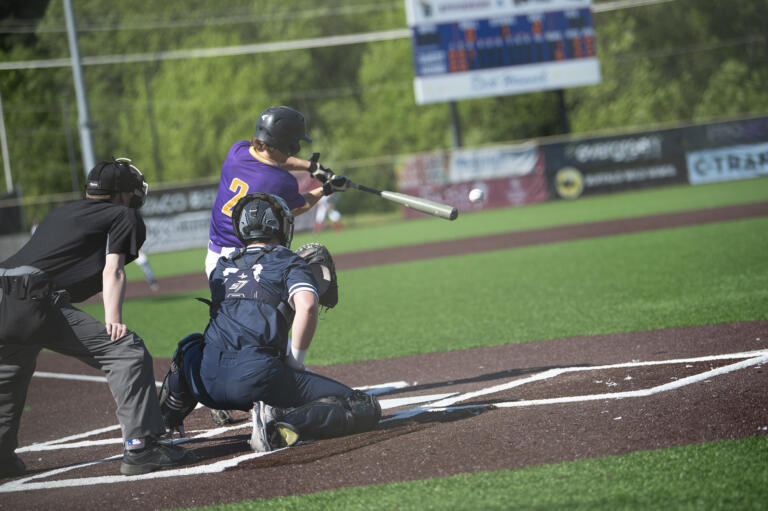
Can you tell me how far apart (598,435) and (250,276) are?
7.87ft

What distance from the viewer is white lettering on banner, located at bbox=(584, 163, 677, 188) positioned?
3416 centimetres

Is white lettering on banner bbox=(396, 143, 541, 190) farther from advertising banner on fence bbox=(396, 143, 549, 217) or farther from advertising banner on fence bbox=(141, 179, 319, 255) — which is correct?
advertising banner on fence bbox=(141, 179, 319, 255)

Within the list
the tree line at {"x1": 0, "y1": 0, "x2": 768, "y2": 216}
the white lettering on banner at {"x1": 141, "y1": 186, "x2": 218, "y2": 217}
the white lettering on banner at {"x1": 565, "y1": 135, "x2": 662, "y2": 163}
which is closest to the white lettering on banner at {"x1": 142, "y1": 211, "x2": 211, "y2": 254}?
the white lettering on banner at {"x1": 141, "y1": 186, "x2": 218, "y2": 217}

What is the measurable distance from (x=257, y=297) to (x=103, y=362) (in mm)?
1054

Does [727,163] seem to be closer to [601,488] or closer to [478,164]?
[478,164]

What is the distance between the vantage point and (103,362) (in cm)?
540

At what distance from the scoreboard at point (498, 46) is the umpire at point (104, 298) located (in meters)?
27.0

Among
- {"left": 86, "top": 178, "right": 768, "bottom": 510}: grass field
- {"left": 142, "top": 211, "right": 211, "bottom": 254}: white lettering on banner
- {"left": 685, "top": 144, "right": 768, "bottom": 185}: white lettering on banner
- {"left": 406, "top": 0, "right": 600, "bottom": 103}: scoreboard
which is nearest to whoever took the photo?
{"left": 86, "top": 178, "right": 768, "bottom": 510}: grass field

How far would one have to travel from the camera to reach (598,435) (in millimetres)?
4891

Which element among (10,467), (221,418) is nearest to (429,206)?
(221,418)

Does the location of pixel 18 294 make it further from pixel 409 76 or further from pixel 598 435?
pixel 409 76

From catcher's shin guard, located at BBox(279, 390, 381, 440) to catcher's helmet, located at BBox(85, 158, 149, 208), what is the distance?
1.73 m

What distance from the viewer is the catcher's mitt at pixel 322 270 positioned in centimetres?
623

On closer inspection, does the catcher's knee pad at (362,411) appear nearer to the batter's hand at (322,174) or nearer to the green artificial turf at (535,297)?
the green artificial turf at (535,297)
